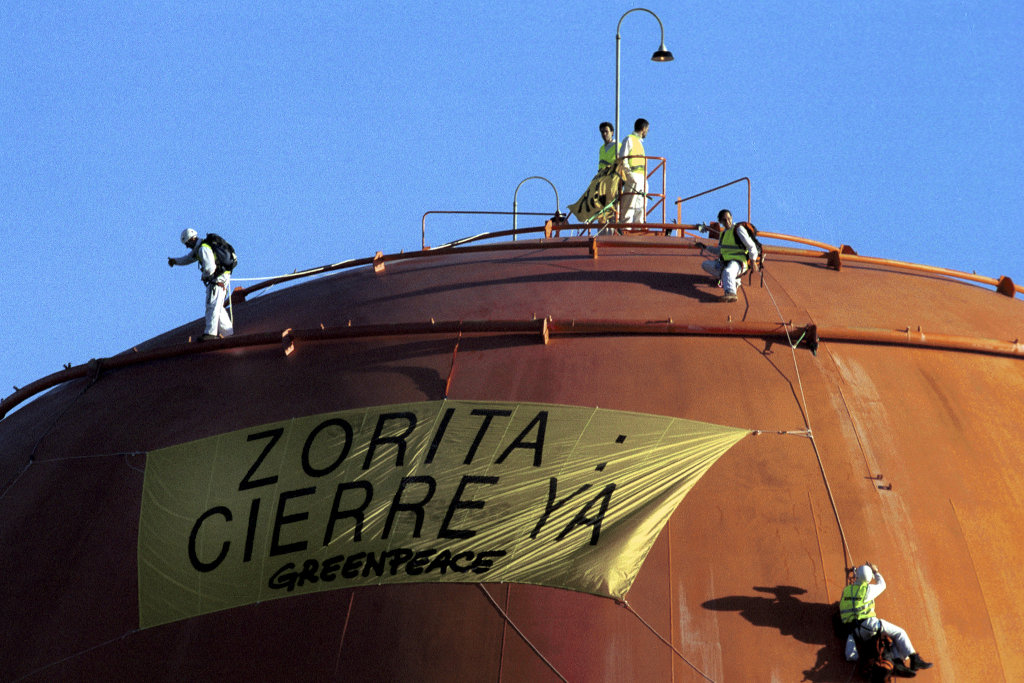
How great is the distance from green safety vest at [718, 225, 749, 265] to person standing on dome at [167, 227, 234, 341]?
6939mm


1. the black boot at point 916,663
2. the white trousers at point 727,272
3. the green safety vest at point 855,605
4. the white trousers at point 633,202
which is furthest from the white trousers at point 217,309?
the black boot at point 916,663

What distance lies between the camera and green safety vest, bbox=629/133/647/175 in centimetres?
2098

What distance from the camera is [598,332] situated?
15336 millimetres

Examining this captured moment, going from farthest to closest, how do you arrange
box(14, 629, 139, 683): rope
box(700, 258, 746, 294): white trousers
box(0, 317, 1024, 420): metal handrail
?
box(700, 258, 746, 294): white trousers < box(0, 317, 1024, 420): metal handrail < box(14, 629, 139, 683): rope

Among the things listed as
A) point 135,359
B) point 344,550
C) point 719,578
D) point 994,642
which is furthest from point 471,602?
point 135,359

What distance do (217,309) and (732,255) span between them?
7.32 m

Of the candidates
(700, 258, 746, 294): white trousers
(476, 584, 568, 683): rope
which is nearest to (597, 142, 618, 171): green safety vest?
(700, 258, 746, 294): white trousers

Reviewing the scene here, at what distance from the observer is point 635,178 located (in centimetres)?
2105

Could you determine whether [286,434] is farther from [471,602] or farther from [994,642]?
[994,642]

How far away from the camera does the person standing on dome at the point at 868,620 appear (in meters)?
12.3

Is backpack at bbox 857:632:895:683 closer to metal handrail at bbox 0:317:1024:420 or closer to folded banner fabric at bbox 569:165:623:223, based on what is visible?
metal handrail at bbox 0:317:1024:420

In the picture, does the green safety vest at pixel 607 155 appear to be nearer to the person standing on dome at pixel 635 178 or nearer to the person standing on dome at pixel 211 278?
the person standing on dome at pixel 635 178

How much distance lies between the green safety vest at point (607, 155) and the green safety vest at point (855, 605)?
1083cm

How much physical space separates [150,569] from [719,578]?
6668 millimetres
